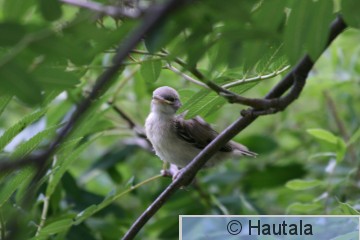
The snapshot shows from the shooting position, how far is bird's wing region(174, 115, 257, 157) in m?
3.21

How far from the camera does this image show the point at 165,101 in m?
3.23

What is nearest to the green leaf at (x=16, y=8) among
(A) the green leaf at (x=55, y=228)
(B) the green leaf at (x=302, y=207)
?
(A) the green leaf at (x=55, y=228)

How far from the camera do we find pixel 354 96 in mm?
3871

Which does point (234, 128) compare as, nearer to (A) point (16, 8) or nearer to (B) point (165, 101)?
(A) point (16, 8)


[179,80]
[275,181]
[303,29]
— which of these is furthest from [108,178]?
[303,29]

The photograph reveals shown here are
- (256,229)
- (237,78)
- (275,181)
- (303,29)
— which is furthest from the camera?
(275,181)

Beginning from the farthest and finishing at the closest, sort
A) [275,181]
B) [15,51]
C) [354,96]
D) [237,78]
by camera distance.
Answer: [354,96] → [275,181] → [237,78] → [15,51]

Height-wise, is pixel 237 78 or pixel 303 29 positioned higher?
pixel 303 29

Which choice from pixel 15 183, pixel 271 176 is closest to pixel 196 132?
pixel 271 176

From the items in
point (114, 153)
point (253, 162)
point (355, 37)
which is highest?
point (355, 37)

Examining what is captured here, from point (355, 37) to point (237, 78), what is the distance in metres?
2.38

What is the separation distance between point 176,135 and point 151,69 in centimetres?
169

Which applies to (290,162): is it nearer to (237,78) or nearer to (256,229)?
(256,229)

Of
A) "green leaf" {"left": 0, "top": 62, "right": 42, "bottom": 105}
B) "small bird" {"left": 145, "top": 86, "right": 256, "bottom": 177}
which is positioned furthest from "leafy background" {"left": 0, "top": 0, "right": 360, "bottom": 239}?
"small bird" {"left": 145, "top": 86, "right": 256, "bottom": 177}
